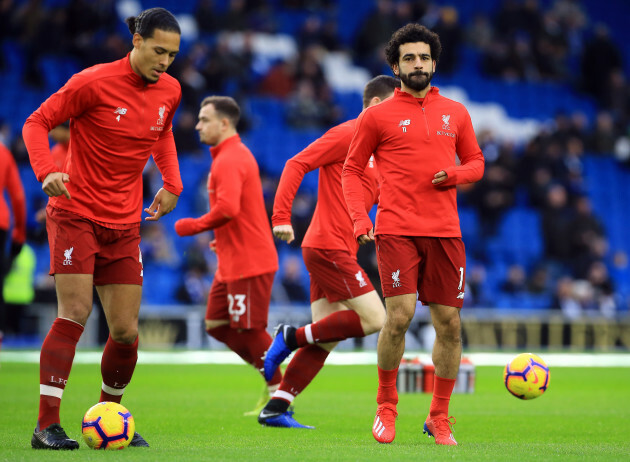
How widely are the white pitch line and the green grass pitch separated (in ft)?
8.41

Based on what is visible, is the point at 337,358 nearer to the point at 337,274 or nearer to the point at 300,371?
the point at 300,371

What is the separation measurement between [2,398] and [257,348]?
2.83 meters

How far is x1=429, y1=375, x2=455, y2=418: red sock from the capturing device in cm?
651

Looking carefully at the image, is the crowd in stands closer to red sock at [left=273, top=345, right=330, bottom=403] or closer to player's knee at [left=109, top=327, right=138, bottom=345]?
red sock at [left=273, top=345, right=330, bottom=403]

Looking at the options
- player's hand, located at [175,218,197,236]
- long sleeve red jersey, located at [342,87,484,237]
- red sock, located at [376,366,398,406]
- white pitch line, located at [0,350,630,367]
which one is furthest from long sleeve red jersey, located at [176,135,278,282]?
white pitch line, located at [0,350,630,367]

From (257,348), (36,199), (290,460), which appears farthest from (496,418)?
(36,199)

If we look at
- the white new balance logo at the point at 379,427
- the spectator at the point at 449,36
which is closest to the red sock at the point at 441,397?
the white new balance logo at the point at 379,427

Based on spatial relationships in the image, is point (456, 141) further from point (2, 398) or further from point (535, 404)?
point (2, 398)

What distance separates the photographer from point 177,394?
1084 centimetres

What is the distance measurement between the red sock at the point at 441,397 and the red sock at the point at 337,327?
112cm

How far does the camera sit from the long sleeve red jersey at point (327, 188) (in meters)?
7.68

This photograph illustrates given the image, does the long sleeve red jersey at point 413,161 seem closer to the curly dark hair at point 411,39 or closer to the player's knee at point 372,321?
the curly dark hair at point 411,39

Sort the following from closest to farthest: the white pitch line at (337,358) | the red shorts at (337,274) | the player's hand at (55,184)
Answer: the player's hand at (55,184) → the red shorts at (337,274) → the white pitch line at (337,358)

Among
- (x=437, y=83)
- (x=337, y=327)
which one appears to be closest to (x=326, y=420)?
(x=337, y=327)
